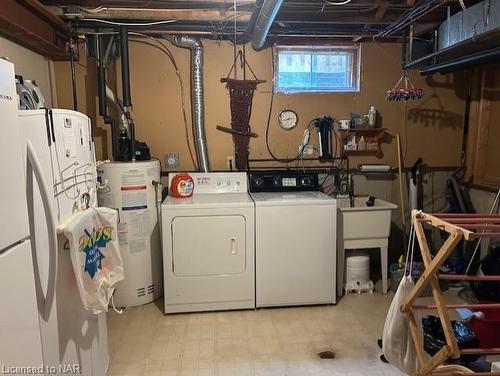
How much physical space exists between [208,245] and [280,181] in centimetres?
100

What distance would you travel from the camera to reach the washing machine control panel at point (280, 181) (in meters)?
3.54

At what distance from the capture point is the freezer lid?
3.57ft

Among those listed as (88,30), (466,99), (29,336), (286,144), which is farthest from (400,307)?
(88,30)

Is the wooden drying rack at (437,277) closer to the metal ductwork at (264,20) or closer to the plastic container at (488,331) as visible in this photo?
the plastic container at (488,331)

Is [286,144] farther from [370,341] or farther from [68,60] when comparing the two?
[68,60]

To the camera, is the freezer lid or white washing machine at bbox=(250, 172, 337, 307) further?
white washing machine at bbox=(250, 172, 337, 307)

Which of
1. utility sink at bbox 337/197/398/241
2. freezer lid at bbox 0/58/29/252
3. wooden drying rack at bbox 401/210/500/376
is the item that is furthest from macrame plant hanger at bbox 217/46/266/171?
freezer lid at bbox 0/58/29/252

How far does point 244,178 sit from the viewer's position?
11.6 ft

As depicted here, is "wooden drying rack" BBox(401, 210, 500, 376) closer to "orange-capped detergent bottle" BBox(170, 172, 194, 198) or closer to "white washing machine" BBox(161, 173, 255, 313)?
"white washing machine" BBox(161, 173, 255, 313)

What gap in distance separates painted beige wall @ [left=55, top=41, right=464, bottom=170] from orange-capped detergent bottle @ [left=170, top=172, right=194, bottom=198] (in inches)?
13.2

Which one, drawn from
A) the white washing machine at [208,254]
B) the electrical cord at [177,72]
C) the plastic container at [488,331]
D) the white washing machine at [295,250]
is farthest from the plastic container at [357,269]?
the electrical cord at [177,72]

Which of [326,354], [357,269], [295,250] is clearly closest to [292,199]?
[295,250]

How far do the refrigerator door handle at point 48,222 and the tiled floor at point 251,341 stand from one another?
114 cm

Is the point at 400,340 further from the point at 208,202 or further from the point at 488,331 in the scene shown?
the point at 208,202
